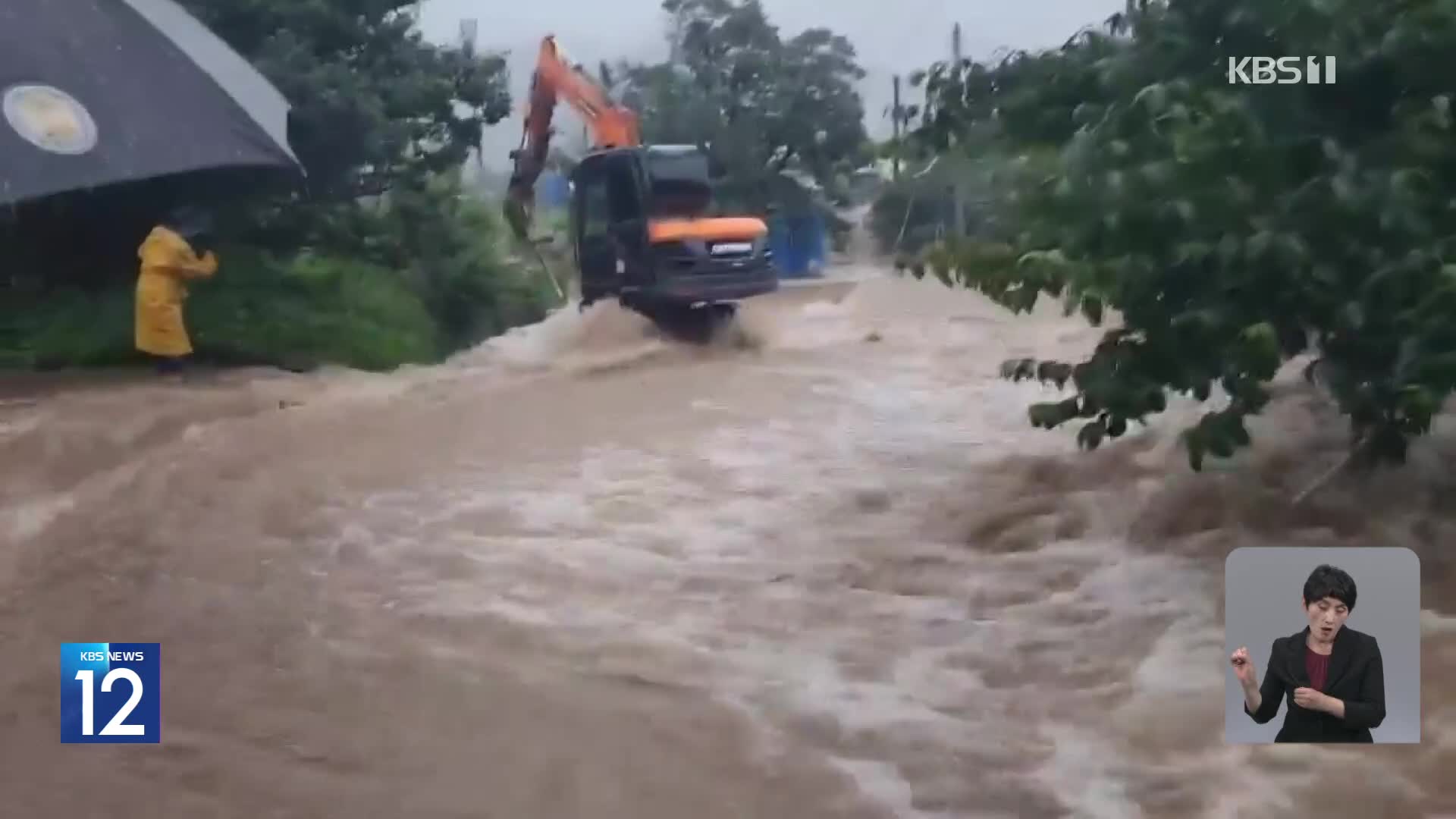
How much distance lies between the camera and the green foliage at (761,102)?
5.72 ft

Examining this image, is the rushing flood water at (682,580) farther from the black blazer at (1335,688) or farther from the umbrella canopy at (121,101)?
the umbrella canopy at (121,101)

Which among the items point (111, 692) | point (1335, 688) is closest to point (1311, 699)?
point (1335, 688)

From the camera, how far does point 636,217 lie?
1823 millimetres

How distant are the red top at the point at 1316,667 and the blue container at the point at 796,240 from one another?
76cm

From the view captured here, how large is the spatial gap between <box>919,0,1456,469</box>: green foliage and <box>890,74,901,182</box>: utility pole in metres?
0.16

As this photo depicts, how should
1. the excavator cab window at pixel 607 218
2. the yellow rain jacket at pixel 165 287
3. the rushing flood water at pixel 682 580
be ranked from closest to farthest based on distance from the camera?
the rushing flood water at pixel 682 580 → the yellow rain jacket at pixel 165 287 → the excavator cab window at pixel 607 218

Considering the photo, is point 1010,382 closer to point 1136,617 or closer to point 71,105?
point 1136,617

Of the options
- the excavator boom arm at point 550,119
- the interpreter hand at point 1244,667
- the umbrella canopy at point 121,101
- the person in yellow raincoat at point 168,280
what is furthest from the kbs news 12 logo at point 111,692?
the interpreter hand at point 1244,667

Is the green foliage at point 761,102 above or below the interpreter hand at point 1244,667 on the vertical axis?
above

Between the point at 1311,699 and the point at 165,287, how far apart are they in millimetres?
1471

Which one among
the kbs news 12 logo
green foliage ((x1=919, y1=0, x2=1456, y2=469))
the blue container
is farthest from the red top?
the kbs news 12 logo

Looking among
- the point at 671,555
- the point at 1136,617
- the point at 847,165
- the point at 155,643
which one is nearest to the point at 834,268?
the point at 847,165

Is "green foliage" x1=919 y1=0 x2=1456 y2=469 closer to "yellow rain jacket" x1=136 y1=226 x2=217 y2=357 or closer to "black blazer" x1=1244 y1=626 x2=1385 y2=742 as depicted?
"black blazer" x1=1244 y1=626 x2=1385 y2=742

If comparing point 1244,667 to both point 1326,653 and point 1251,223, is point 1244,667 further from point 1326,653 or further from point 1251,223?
point 1251,223
